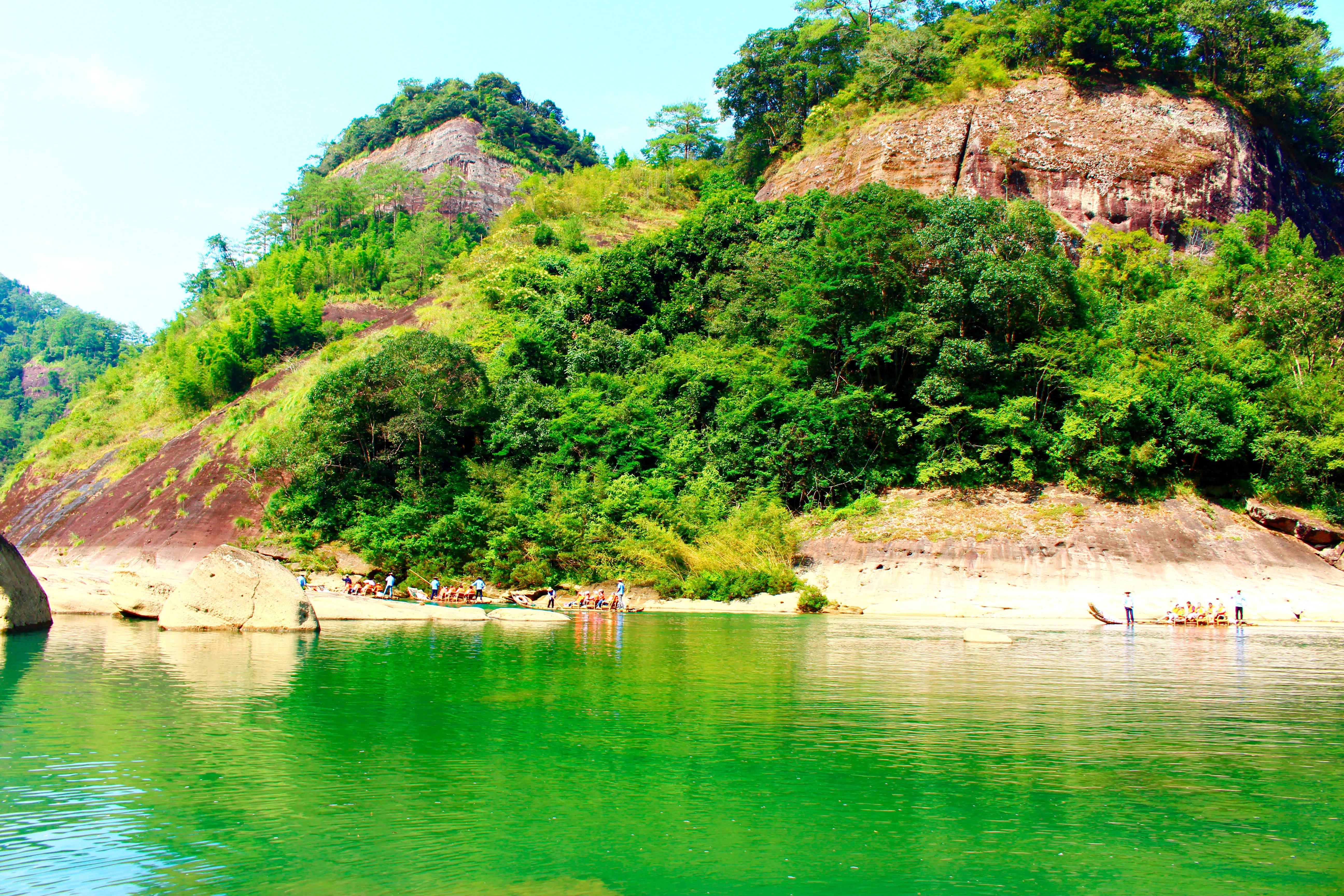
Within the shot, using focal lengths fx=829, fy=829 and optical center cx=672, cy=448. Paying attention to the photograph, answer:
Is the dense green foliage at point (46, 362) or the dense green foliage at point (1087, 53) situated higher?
the dense green foliage at point (1087, 53)

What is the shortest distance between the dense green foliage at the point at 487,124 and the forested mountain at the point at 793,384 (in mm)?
46880

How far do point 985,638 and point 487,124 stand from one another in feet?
292

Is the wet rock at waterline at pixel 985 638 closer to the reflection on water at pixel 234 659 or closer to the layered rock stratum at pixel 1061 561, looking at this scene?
the layered rock stratum at pixel 1061 561

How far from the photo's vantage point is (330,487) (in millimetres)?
37469

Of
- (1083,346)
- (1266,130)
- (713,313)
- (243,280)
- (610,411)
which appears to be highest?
(1266,130)

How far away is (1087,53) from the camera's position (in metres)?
53.0

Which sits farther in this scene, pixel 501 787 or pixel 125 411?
pixel 125 411

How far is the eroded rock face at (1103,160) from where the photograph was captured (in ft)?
161

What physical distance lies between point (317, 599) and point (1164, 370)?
3330 centimetres

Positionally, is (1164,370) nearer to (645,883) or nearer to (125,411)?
(645,883)

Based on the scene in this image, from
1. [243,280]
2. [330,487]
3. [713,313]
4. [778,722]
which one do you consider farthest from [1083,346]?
[243,280]

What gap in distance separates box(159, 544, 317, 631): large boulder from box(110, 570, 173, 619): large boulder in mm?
2269

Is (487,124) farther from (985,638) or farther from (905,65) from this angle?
(985,638)

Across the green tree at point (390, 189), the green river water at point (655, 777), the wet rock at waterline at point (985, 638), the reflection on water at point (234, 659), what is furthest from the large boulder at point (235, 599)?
the green tree at point (390, 189)
